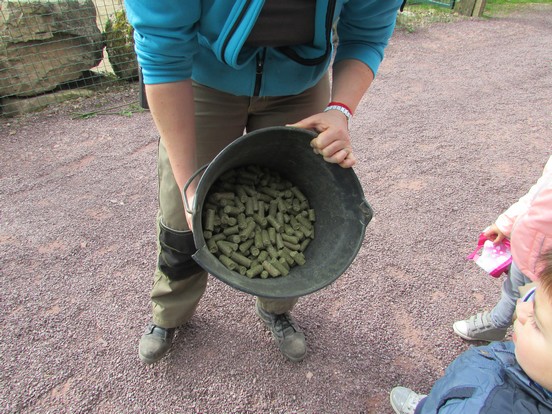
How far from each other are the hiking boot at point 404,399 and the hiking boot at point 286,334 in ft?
1.58

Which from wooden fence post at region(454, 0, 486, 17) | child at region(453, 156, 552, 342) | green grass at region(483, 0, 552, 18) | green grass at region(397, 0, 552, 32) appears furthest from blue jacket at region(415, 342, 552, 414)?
green grass at region(483, 0, 552, 18)

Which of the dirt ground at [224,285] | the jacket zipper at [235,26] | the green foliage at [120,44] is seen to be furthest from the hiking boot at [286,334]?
the green foliage at [120,44]

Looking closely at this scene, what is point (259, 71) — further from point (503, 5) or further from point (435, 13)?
point (503, 5)

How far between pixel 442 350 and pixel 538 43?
656cm

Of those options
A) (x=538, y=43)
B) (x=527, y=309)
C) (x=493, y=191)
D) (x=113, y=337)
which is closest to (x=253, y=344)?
(x=113, y=337)

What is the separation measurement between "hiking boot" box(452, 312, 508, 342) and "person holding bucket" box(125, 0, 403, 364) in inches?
55.3

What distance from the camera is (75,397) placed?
213 cm

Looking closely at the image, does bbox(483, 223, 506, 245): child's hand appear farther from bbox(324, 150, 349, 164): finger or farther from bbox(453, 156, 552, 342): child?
bbox(324, 150, 349, 164): finger

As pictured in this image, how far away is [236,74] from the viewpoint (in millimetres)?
1633

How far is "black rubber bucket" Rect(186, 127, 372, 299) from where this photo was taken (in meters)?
1.45

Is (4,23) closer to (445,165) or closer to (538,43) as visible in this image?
(445,165)

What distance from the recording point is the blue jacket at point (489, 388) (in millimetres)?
1312

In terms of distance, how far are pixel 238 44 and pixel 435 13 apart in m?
8.15

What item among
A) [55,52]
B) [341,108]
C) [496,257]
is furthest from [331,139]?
[55,52]
